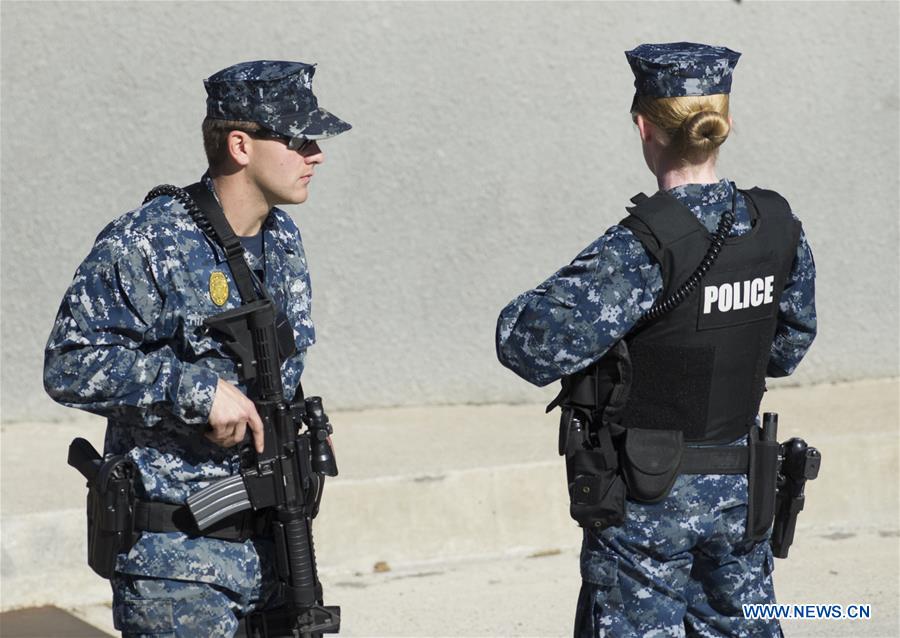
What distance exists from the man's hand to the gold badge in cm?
19

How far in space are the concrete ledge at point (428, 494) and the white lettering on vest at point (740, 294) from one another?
2834mm

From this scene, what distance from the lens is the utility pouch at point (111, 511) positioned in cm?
317

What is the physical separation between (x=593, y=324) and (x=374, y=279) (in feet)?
13.3

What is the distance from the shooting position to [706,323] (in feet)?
10.7

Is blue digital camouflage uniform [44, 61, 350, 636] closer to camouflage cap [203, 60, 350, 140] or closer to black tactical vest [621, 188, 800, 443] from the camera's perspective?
camouflage cap [203, 60, 350, 140]

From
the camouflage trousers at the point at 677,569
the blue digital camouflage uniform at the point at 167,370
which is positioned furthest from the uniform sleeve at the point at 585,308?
the blue digital camouflage uniform at the point at 167,370

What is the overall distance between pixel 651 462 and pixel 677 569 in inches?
10.2

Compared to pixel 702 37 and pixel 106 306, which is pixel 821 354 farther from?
pixel 106 306

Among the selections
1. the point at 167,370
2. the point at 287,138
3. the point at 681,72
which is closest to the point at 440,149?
the point at 287,138

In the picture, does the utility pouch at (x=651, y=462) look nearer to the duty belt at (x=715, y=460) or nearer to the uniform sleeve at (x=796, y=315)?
the duty belt at (x=715, y=460)

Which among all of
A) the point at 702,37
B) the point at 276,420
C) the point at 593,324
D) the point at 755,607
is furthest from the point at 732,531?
the point at 702,37

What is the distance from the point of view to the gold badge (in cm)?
323

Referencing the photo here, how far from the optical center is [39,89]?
6645 mm

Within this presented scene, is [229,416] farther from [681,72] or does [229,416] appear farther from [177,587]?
[681,72]
